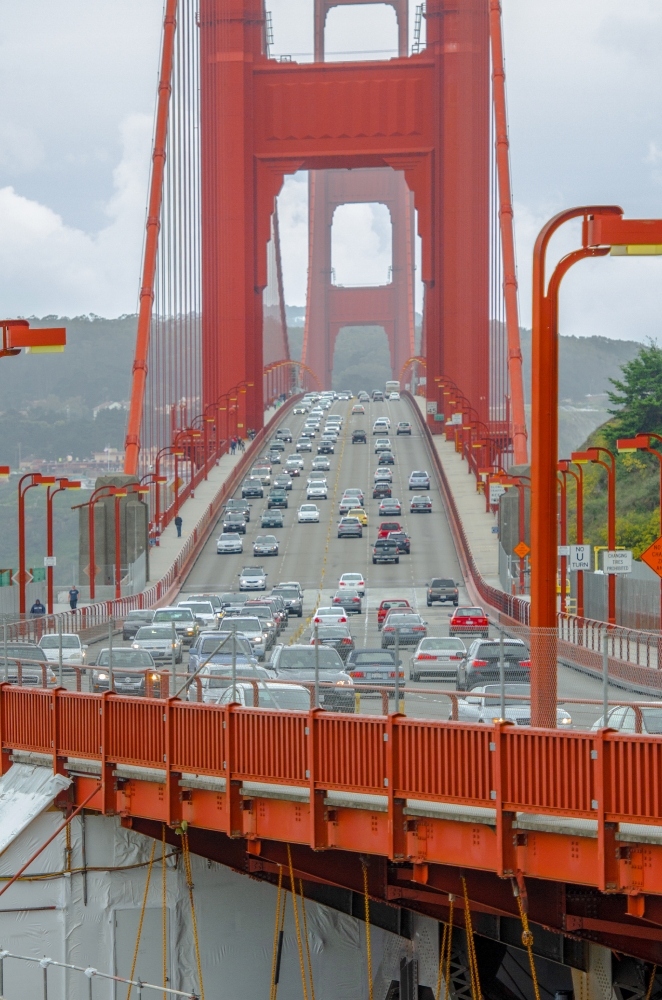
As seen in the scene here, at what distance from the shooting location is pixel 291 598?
58312 millimetres

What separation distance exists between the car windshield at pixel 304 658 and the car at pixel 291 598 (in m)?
27.8

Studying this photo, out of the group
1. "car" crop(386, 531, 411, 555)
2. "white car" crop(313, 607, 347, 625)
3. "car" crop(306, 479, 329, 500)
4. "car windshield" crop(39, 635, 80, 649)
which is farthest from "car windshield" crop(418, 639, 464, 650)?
"car" crop(306, 479, 329, 500)

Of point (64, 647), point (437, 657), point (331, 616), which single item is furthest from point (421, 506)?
point (437, 657)

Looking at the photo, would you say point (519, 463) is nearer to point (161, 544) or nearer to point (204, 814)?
point (161, 544)

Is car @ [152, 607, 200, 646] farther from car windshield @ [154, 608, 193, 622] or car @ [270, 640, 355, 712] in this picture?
car @ [270, 640, 355, 712]

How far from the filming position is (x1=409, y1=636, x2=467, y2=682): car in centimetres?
2023

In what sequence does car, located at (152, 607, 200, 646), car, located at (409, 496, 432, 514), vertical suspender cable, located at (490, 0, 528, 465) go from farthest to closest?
car, located at (409, 496, 432, 514), vertical suspender cable, located at (490, 0, 528, 465), car, located at (152, 607, 200, 646)

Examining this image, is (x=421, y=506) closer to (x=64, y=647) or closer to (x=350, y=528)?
(x=350, y=528)

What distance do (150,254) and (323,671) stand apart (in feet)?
207

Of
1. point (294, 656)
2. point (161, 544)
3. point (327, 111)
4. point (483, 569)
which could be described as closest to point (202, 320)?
point (327, 111)

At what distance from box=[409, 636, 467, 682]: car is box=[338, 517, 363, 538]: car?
59923 mm

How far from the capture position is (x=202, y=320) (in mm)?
110562

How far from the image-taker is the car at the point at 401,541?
251 feet

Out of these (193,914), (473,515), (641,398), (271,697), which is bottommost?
(193,914)
